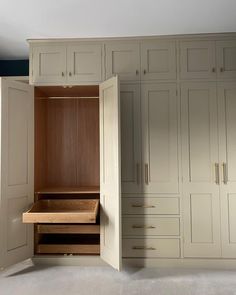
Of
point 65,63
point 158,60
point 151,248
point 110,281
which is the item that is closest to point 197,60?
point 158,60

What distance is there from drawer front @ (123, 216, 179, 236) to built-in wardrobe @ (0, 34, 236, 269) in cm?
1

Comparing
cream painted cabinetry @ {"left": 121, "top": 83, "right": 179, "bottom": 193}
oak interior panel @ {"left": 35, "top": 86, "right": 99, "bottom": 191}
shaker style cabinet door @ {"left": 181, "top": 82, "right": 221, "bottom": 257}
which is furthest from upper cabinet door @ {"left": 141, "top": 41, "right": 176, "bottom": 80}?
oak interior panel @ {"left": 35, "top": 86, "right": 99, "bottom": 191}

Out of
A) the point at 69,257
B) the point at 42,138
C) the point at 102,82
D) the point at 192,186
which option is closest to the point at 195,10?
the point at 102,82

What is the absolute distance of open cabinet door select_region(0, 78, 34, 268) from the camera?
2949 millimetres

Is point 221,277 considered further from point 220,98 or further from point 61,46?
point 61,46

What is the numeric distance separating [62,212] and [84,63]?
1.64 metres

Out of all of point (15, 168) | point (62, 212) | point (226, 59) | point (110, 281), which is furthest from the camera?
point (226, 59)

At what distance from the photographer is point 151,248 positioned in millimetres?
3115

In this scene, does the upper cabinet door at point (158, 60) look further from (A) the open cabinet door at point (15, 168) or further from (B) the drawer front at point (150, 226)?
(B) the drawer front at point (150, 226)

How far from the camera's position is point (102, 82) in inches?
126

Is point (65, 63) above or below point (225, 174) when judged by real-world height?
above

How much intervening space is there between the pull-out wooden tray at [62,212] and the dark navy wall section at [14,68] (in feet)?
5.81

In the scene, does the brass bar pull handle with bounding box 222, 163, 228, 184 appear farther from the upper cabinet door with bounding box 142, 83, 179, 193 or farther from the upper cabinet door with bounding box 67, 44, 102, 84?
the upper cabinet door with bounding box 67, 44, 102, 84

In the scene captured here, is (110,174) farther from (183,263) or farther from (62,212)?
(183,263)
